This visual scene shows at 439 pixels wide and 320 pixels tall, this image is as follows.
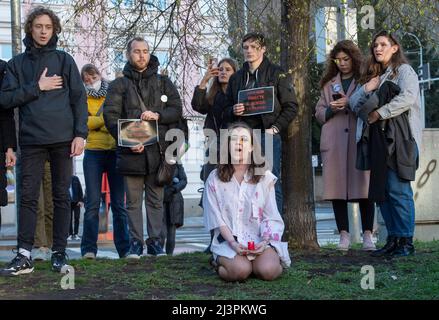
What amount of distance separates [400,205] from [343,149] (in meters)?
1.00

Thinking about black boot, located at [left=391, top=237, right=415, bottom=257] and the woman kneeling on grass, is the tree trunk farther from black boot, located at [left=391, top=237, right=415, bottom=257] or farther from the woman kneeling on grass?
the woman kneeling on grass

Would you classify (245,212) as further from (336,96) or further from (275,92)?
(336,96)

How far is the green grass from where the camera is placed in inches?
236

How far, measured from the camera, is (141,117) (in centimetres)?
865

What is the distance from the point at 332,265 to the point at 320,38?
138 inches

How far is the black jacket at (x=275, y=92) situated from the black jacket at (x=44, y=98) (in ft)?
5.97

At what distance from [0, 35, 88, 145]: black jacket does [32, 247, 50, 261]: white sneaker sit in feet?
6.16

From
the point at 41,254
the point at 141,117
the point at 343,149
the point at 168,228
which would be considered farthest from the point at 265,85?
the point at 168,228

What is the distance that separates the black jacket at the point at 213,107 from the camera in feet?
29.4

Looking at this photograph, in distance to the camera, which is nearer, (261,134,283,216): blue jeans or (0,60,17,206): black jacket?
(0,60,17,206): black jacket

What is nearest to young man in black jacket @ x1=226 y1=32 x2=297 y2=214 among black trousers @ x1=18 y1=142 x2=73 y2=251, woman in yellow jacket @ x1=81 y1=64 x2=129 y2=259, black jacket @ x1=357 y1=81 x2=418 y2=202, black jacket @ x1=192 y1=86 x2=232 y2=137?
black jacket @ x1=192 y1=86 x2=232 y2=137

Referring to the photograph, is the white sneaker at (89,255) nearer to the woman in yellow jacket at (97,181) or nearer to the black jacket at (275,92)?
the woman in yellow jacket at (97,181)

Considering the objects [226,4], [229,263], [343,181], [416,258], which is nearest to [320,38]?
[226,4]

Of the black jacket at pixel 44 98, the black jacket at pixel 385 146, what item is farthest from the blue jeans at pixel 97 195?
the black jacket at pixel 385 146
